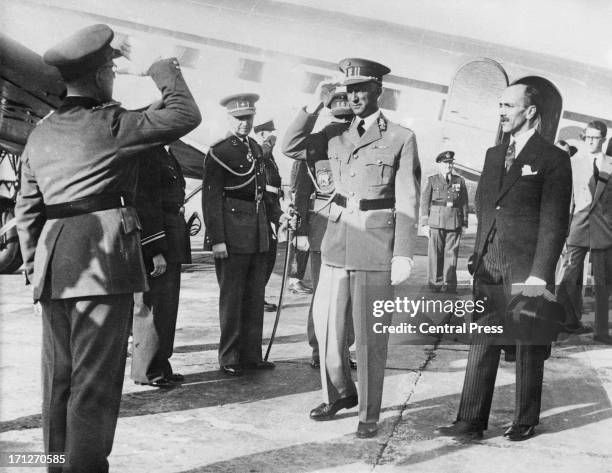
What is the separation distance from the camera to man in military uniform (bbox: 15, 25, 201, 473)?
2.24 meters

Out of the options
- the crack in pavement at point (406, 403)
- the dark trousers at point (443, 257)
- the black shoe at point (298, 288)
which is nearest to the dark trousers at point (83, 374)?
the crack in pavement at point (406, 403)

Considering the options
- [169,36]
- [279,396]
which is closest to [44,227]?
[279,396]

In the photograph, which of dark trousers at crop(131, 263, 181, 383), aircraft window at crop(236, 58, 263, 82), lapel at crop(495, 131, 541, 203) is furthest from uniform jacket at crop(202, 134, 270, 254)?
aircraft window at crop(236, 58, 263, 82)

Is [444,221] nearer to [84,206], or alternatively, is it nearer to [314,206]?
[314,206]

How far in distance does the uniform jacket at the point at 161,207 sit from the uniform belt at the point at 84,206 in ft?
4.53

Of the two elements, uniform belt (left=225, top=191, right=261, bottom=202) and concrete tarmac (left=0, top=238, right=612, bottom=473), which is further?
uniform belt (left=225, top=191, right=261, bottom=202)

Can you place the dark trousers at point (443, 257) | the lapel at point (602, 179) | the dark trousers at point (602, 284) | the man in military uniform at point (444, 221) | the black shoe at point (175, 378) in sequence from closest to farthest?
the black shoe at point (175, 378)
the dark trousers at point (602, 284)
the lapel at point (602, 179)
the dark trousers at point (443, 257)
the man in military uniform at point (444, 221)

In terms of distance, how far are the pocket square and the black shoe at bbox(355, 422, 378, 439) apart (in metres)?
1.44

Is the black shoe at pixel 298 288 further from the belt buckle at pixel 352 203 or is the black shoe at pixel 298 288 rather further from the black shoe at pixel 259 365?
the belt buckle at pixel 352 203

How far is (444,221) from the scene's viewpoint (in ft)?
27.9

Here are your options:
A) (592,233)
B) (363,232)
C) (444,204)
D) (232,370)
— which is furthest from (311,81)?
(363,232)

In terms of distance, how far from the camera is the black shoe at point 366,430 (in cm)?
307

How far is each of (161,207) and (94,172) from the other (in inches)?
66.8

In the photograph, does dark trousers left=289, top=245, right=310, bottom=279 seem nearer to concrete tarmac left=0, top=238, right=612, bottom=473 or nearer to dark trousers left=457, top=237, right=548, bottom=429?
concrete tarmac left=0, top=238, right=612, bottom=473
